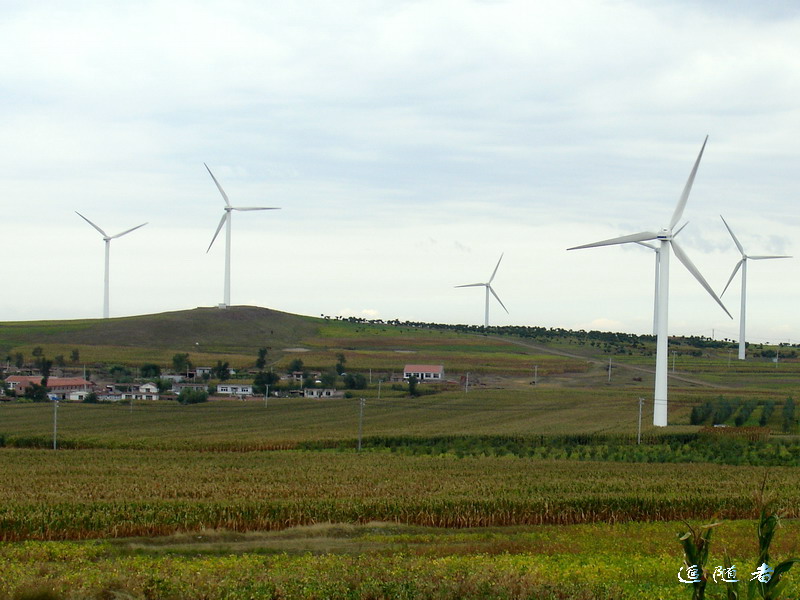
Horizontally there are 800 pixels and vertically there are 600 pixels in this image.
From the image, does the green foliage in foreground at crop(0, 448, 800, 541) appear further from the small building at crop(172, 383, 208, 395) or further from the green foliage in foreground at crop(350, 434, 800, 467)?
the small building at crop(172, 383, 208, 395)

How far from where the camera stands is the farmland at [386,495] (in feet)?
62.7

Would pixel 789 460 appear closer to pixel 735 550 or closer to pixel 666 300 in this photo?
pixel 666 300

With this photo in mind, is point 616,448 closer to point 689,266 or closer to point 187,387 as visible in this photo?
point 689,266

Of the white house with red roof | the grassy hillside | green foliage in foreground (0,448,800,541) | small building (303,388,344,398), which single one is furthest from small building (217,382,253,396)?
green foliage in foreground (0,448,800,541)

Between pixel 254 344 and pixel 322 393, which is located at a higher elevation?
pixel 254 344

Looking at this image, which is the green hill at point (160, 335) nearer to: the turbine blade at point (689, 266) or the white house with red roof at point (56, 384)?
the white house with red roof at point (56, 384)

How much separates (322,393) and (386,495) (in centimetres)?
7913

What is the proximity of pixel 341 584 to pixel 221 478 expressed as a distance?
24347 mm

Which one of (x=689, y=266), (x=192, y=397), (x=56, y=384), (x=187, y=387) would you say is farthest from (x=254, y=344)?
(x=689, y=266)

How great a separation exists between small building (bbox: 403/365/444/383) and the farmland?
1928cm

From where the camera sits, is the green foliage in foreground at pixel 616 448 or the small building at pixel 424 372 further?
the small building at pixel 424 372

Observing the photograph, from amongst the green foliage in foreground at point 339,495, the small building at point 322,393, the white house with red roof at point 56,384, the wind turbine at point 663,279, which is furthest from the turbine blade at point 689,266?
the white house with red roof at point 56,384

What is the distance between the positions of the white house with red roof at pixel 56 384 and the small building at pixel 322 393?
28.4 m

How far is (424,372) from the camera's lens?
Answer: 130 metres
